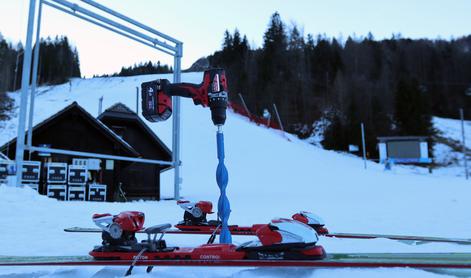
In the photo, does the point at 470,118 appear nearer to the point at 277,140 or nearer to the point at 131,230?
the point at 277,140

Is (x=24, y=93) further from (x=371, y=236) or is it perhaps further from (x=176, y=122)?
(x=371, y=236)

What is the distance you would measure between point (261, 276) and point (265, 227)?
0.35 meters

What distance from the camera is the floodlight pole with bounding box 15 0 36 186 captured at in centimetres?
762

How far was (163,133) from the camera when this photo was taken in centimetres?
3206

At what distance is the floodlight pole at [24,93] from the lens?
7.62 metres

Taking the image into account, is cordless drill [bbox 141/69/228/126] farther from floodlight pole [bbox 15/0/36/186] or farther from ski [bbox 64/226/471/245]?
floodlight pole [bbox 15/0/36/186]

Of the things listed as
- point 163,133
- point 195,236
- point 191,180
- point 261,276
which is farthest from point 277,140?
point 261,276

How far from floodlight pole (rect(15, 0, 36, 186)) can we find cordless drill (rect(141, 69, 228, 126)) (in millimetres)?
4708

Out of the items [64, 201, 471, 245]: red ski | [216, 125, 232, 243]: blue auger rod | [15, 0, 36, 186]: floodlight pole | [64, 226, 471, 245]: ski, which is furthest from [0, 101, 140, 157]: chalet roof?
[216, 125, 232, 243]: blue auger rod

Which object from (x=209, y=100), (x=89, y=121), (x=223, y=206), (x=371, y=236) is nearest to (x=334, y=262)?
Result: (x=223, y=206)

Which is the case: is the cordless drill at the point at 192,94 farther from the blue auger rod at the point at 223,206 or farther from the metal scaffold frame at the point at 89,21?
the metal scaffold frame at the point at 89,21

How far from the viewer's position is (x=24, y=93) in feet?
25.5

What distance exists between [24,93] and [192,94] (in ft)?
17.8

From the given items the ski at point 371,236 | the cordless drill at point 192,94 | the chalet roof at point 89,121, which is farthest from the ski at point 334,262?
the chalet roof at point 89,121
